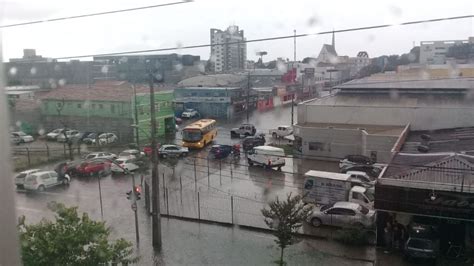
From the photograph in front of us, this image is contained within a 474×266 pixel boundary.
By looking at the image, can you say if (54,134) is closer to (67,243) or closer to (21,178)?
(21,178)

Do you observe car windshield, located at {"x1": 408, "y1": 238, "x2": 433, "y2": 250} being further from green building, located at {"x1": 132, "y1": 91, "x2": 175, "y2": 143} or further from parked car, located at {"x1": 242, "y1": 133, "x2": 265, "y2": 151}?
green building, located at {"x1": 132, "y1": 91, "x2": 175, "y2": 143}

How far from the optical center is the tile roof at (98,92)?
27.2 ft

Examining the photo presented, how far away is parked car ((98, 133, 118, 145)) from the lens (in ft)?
26.6

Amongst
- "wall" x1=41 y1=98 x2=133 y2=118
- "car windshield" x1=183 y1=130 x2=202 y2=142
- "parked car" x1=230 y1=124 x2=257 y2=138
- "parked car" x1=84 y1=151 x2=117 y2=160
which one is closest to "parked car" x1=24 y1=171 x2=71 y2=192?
"parked car" x1=84 y1=151 x2=117 y2=160

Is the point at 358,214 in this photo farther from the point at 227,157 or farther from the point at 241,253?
the point at 227,157

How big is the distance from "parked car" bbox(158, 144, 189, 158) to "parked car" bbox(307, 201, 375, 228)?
3526mm

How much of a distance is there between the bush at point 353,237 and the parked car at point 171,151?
13.0 ft

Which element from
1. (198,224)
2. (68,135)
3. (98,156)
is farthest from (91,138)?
(198,224)

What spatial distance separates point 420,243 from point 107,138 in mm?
6087

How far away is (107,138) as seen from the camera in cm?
817

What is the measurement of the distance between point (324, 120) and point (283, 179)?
2320 millimetres

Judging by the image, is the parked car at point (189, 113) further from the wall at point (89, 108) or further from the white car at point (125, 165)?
the white car at point (125, 165)

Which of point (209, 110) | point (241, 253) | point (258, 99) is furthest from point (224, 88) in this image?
point (241, 253)

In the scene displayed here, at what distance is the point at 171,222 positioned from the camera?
4.43 metres
